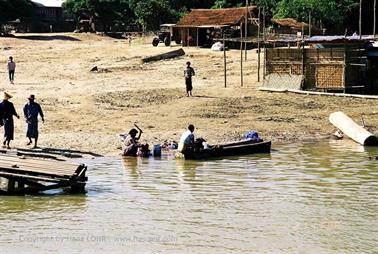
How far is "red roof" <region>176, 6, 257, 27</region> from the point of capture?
45312mm

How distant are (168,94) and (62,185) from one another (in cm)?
1405

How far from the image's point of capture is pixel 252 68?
3531 centimetres

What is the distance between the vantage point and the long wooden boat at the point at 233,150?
1933 centimetres

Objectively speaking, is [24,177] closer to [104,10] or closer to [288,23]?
[288,23]

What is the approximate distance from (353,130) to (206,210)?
9.67 meters

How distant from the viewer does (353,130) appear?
74.3ft

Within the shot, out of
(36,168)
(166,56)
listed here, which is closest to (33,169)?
(36,168)

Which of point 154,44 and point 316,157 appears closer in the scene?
point 316,157

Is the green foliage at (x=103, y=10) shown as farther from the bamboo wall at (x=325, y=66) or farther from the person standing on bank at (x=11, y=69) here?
the bamboo wall at (x=325, y=66)

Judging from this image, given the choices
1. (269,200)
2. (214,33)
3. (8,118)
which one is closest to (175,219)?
(269,200)

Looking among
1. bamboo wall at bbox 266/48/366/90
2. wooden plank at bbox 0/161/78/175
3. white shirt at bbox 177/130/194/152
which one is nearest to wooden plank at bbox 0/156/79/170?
wooden plank at bbox 0/161/78/175

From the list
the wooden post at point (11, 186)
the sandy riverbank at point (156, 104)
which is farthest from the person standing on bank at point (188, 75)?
the wooden post at point (11, 186)

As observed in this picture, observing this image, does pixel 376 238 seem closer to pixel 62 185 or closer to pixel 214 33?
pixel 62 185

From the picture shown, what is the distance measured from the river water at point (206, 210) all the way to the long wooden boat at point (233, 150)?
0.27 metres
